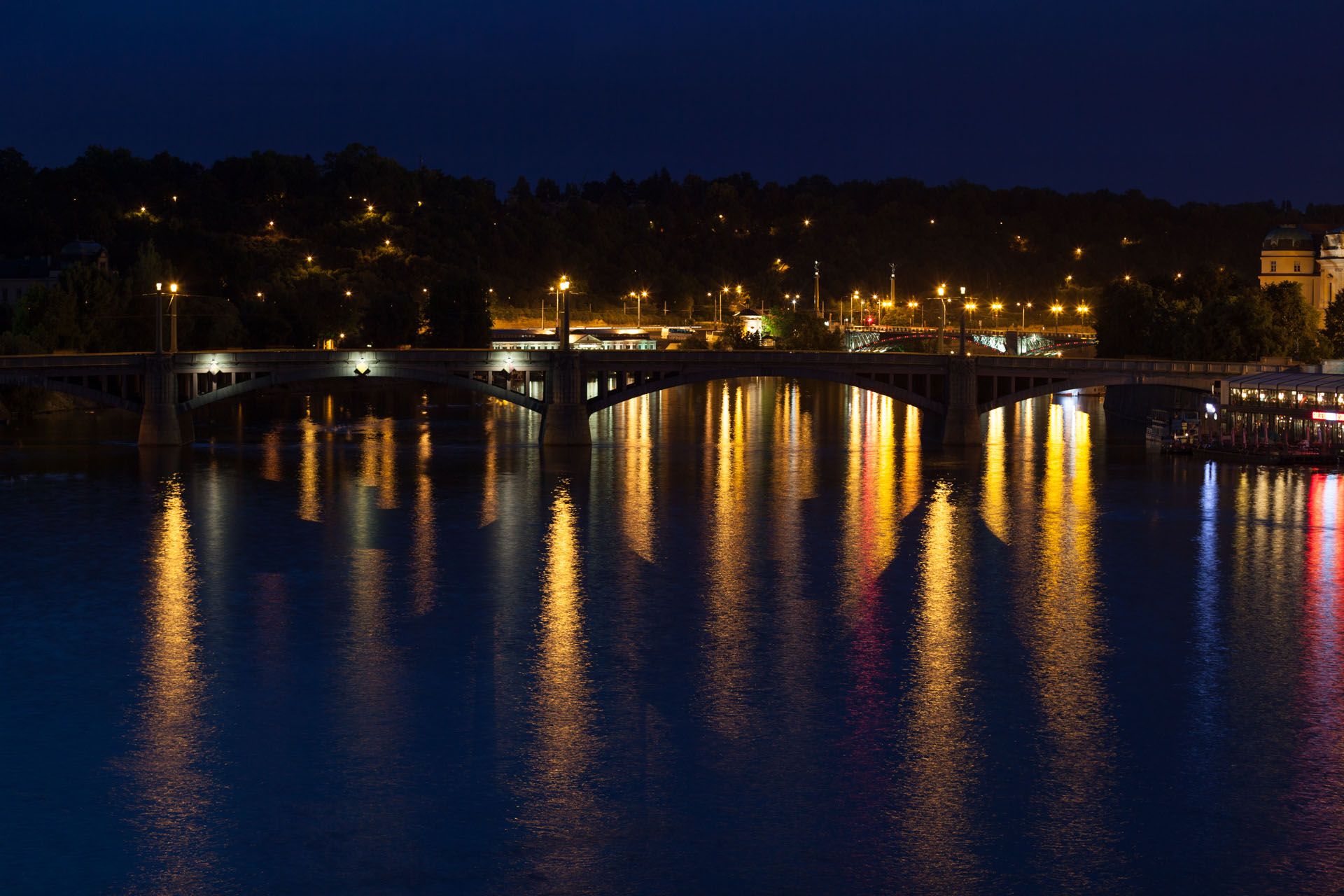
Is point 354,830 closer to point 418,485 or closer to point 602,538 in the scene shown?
point 602,538

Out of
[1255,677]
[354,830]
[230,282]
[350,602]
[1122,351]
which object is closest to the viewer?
[354,830]

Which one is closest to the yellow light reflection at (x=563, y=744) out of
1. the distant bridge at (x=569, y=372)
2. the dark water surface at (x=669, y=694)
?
the dark water surface at (x=669, y=694)

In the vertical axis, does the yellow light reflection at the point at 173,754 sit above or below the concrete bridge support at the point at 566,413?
below

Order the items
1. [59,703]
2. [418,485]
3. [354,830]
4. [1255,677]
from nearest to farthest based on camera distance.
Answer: [354,830], [59,703], [1255,677], [418,485]

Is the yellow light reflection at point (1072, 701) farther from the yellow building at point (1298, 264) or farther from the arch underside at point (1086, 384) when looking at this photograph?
the yellow building at point (1298, 264)

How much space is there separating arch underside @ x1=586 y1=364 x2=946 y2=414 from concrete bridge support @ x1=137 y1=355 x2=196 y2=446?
25441mm

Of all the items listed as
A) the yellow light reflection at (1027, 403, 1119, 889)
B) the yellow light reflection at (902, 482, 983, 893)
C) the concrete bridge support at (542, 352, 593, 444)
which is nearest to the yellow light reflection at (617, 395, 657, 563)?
the concrete bridge support at (542, 352, 593, 444)

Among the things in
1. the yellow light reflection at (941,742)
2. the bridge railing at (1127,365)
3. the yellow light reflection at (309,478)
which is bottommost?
the yellow light reflection at (941,742)

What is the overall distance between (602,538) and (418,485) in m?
20.2

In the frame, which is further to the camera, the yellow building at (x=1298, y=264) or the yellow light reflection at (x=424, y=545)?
the yellow building at (x=1298, y=264)

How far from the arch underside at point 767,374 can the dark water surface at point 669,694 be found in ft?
79.3

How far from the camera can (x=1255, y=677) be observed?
35.2 meters

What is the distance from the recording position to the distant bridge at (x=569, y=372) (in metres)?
92.6

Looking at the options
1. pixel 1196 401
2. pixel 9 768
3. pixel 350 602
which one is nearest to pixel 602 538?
pixel 350 602
